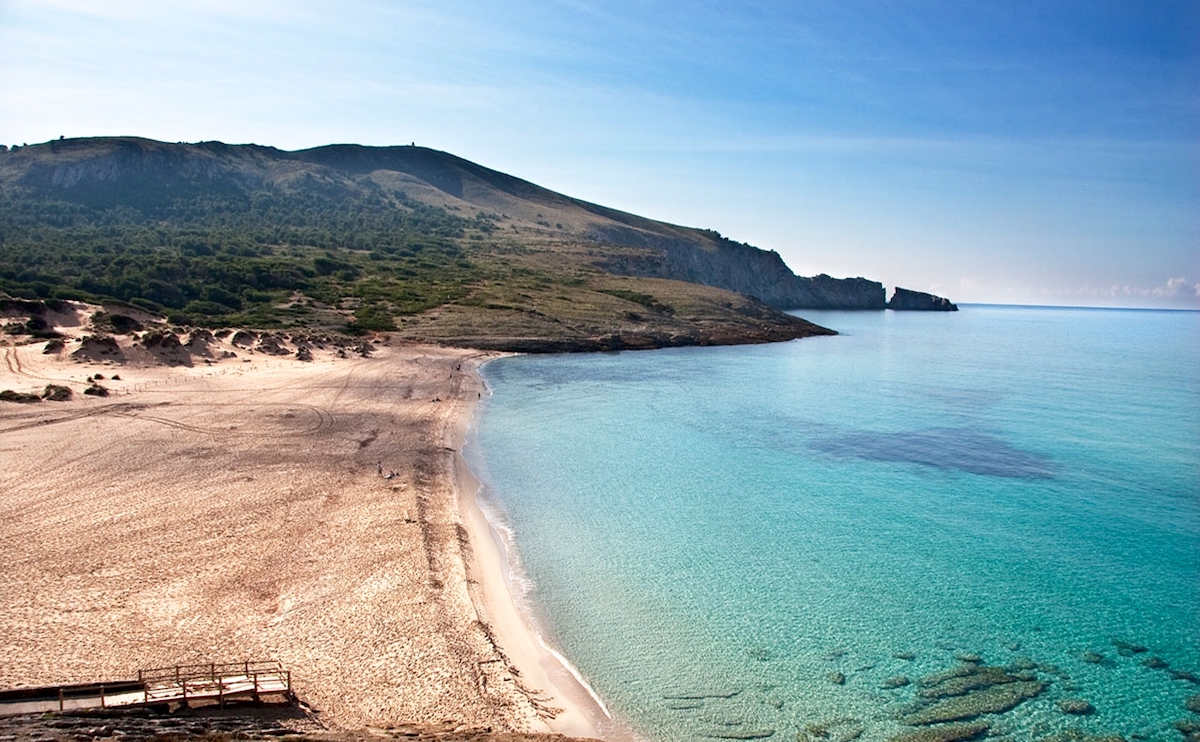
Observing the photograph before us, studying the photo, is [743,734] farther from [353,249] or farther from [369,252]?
[353,249]

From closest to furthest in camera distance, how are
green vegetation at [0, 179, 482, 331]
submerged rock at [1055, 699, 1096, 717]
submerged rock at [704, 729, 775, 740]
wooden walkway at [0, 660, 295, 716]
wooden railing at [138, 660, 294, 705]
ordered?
1. wooden walkway at [0, 660, 295, 716]
2. wooden railing at [138, 660, 294, 705]
3. submerged rock at [704, 729, 775, 740]
4. submerged rock at [1055, 699, 1096, 717]
5. green vegetation at [0, 179, 482, 331]

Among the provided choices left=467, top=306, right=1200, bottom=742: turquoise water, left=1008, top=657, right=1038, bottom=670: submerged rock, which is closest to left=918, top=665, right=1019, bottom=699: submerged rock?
left=467, top=306, right=1200, bottom=742: turquoise water

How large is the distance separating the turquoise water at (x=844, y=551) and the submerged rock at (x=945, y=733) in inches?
7.7

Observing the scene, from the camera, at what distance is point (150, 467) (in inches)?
899

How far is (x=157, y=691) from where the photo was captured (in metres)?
10.8

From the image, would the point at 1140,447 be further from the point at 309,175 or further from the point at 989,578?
the point at 309,175

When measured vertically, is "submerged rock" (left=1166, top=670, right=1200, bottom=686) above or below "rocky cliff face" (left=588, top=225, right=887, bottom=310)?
below

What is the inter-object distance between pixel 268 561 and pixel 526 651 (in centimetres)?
700

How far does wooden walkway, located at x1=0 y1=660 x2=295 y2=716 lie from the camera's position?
10.3 meters

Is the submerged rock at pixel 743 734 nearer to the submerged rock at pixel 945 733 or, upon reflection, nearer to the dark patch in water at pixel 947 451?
the submerged rock at pixel 945 733

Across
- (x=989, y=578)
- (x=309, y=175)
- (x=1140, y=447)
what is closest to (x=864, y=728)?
(x=989, y=578)

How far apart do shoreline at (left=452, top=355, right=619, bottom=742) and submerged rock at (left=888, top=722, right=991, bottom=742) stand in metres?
4.56

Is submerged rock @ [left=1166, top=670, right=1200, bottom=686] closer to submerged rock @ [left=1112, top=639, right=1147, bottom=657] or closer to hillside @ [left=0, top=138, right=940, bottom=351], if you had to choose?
submerged rock @ [left=1112, top=639, right=1147, bottom=657]

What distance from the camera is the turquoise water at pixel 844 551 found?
42.4 ft
